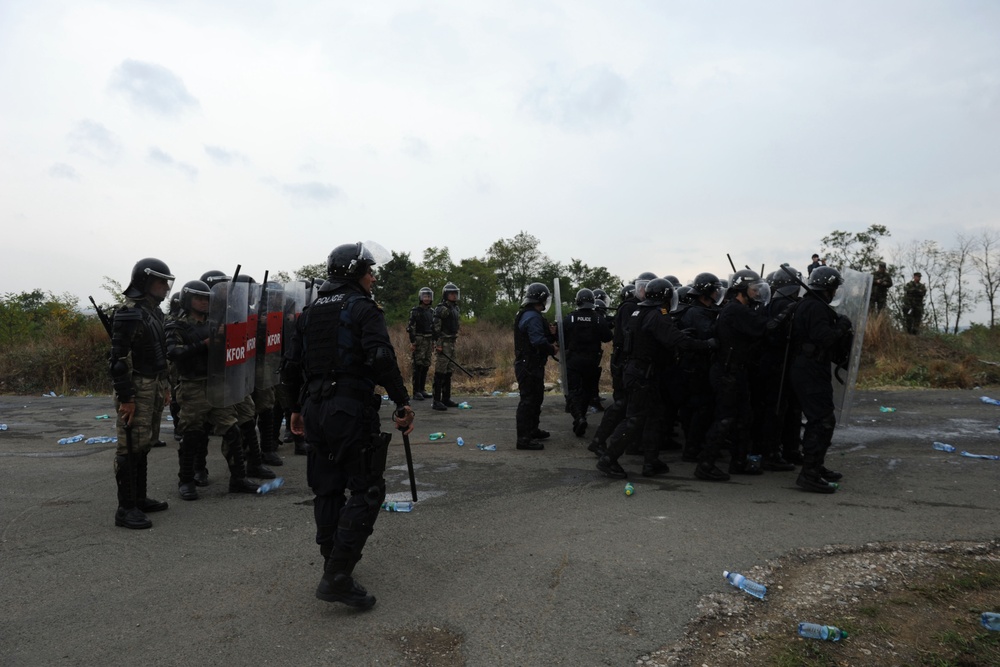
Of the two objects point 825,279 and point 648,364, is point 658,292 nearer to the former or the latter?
point 648,364

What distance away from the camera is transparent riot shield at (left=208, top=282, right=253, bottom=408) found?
19.9 ft

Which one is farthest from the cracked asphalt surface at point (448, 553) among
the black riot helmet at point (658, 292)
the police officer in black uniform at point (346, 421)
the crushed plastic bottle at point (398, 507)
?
the black riot helmet at point (658, 292)

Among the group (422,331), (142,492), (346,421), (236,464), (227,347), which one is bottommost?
(142,492)

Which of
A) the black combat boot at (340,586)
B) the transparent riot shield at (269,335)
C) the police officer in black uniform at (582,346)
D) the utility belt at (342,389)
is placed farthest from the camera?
the police officer in black uniform at (582,346)

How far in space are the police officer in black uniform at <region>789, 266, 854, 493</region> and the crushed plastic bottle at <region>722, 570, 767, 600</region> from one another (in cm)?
242

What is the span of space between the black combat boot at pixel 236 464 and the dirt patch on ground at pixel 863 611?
4.37 meters

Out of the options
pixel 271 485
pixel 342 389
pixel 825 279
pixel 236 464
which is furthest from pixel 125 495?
pixel 825 279

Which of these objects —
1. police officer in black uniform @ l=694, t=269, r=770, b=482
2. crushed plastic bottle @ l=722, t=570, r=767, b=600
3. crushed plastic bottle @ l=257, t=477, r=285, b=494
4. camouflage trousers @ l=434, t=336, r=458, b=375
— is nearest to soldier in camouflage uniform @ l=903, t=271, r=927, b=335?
camouflage trousers @ l=434, t=336, r=458, b=375

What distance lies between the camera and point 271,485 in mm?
6387

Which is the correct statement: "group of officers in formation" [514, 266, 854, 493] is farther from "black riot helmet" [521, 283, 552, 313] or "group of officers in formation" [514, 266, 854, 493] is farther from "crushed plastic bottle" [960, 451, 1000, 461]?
"crushed plastic bottle" [960, 451, 1000, 461]

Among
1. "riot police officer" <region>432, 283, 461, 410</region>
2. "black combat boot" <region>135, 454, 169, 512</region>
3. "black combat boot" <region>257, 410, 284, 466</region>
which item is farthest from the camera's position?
"riot police officer" <region>432, 283, 461, 410</region>

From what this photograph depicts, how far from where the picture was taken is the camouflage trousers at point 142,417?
5.31 m

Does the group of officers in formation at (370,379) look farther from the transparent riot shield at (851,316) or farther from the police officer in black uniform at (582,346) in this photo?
the transparent riot shield at (851,316)

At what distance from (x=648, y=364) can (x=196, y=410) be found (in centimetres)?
427
